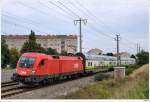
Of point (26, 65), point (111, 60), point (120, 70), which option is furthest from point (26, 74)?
point (111, 60)

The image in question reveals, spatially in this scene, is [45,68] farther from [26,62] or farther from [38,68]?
[26,62]

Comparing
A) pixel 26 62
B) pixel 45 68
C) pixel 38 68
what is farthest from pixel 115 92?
pixel 45 68

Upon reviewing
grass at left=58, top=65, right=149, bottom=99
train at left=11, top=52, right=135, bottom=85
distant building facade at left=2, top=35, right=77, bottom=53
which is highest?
distant building facade at left=2, top=35, right=77, bottom=53

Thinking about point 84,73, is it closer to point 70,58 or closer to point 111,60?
point 70,58

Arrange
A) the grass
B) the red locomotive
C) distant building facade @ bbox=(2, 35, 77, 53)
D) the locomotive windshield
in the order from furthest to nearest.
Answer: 1. distant building facade @ bbox=(2, 35, 77, 53)
2. the locomotive windshield
3. the red locomotive
4. the grass

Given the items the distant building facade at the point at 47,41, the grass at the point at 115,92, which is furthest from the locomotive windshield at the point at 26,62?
the grass at the point at 115,92

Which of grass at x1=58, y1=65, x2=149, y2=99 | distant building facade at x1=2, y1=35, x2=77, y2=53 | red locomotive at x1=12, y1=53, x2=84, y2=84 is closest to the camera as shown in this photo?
grass at x1=58, y1=65, x2=149, y2=99

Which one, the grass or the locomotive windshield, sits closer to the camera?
the grass

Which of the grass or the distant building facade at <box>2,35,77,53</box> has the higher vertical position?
the distant building facade at <box>2,35,77,53</box>

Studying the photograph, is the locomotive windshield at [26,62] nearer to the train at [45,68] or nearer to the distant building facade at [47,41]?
the train at [45,68]

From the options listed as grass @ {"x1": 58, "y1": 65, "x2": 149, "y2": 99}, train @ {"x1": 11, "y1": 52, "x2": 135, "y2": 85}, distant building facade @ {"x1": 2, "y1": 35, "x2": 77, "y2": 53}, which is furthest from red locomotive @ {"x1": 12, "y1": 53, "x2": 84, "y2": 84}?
grass @ {"x1": 58, "y1": 65, "x2": 149, "y2": 99}

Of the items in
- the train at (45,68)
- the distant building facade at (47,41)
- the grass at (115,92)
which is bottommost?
the grass at (115,92)

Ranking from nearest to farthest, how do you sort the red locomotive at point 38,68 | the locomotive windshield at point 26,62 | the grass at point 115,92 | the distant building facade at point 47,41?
1. the grass at point 115,92
2. the red locomotive at point 38,68
3. the locomotive windshield at point 26,62
4. the distant building facade at point 47,41

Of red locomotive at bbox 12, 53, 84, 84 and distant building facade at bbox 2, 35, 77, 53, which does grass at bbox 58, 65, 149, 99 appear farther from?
distant building facade at bbox 2, 35, 77, 53
